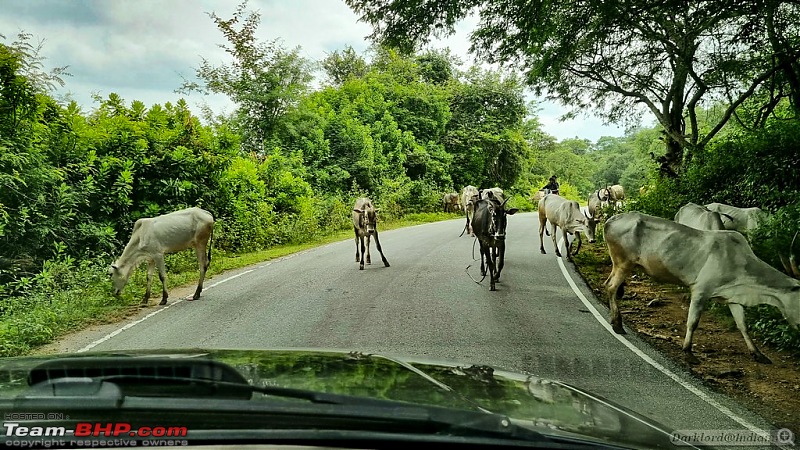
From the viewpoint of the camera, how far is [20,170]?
11.7 metres

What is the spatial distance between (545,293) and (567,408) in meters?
8.78

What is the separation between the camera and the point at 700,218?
10.1m

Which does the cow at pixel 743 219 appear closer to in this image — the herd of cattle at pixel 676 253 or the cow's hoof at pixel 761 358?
the herd of cattle at pixel 676 253

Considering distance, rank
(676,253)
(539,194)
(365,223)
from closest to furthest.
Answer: (676,253)
(365,223)
(539,194)

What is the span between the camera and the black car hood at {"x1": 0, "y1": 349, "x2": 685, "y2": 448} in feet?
5.94

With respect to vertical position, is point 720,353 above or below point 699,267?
below

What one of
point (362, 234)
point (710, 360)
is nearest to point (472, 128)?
point (362, 234)

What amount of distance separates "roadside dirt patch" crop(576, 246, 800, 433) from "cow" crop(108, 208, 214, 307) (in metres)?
7.33

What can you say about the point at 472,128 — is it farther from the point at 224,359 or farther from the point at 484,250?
the point at 224,359

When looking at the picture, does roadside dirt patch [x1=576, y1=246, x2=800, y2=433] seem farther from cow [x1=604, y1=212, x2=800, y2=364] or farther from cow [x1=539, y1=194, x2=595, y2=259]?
cow [x1=539, y1=194, x2=595, y2=259]

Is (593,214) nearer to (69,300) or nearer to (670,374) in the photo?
(670,374)

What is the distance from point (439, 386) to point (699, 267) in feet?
20.4

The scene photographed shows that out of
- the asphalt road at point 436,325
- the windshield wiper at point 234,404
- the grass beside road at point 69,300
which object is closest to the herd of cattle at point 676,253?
the grass beside road at point 69,300

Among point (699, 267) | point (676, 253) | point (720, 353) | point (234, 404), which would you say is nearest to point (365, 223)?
point (676, 253)
